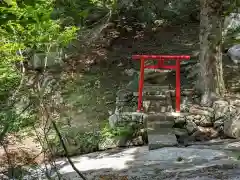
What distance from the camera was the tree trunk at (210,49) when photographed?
771cm

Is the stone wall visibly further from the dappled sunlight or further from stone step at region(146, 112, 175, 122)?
the dappled sunlight

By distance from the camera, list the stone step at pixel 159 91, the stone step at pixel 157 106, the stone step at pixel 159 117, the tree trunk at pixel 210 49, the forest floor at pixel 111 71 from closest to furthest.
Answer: the stone step at pixel 159 117, the tree trunk at pixel 210 49, the stone step at pixel 157 106, the stone step at pixel 159 91, the forest floor at pixel 111 71

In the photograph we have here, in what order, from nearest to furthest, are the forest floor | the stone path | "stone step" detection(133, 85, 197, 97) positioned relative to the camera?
the stone path → "stone step" detection(133, 85, 197, 97) → the forest floor

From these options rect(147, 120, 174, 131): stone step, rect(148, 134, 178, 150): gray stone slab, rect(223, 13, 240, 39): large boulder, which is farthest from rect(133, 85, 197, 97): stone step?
rect(223, 13, 240, 39): large boulder

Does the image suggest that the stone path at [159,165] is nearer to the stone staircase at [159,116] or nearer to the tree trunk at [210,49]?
the stone staircase at [159,116]

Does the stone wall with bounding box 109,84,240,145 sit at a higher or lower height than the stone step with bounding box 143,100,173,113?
lower

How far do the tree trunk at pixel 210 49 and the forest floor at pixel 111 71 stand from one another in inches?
43.5

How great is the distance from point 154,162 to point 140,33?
364 inches

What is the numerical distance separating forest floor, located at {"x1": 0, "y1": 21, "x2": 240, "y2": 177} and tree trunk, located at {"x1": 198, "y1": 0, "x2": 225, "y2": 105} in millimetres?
1104

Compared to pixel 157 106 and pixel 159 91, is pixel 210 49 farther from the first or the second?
pixel 157 106

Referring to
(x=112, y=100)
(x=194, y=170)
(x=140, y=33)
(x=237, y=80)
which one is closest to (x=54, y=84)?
(x=112, y=100)

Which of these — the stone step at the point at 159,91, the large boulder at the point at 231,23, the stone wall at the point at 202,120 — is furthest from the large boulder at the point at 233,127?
the large boulder at the point at 231,23

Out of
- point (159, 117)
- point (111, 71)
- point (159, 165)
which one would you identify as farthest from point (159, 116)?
point (111, 71)

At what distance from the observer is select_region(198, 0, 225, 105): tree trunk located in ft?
25.3
